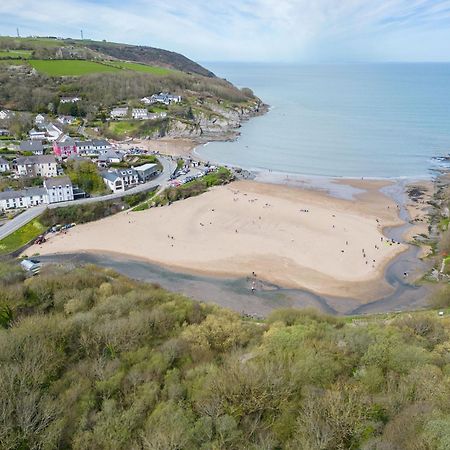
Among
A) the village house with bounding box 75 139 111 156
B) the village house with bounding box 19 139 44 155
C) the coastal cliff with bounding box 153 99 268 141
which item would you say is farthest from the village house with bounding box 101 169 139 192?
the coastal cliff with bounding box 153 99 268 141

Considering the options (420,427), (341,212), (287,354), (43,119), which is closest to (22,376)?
(287,354)

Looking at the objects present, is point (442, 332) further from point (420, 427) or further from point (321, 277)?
point (321, 277)

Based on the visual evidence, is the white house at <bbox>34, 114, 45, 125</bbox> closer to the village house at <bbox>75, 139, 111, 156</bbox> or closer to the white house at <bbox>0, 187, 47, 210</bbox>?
the village house at <bbox>75, 139, 111, 156</bbox>

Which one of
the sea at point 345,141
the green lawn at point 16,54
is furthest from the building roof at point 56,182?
the green lawn at point 16,54

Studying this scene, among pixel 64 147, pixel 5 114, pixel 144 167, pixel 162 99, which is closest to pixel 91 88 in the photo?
pixel 162 99

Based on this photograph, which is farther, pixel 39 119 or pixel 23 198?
pixel 39 119

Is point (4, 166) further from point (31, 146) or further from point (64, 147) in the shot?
point (64, 147)
